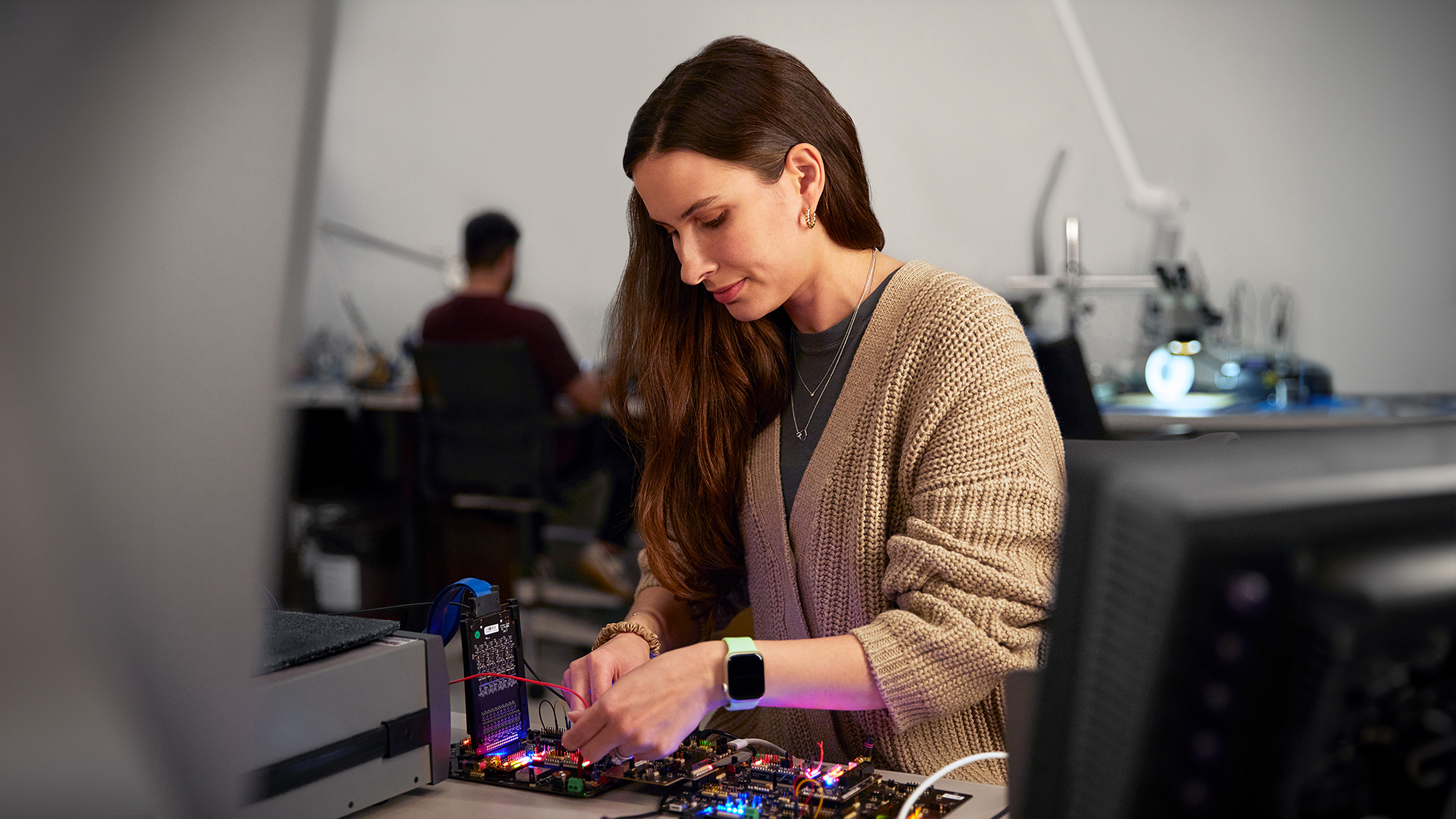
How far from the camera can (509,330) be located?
3166 millimetres

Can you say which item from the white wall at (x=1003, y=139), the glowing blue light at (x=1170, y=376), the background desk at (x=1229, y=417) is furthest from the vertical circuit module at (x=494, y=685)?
the glowing blue light at (x=1170, y=376)

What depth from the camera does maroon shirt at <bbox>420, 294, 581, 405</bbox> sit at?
3.12m

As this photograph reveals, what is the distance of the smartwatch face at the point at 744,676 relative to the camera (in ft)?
3.03

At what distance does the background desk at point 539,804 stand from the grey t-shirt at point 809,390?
1.39 feet

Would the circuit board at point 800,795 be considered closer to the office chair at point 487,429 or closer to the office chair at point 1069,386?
the office chair at point 1069,386

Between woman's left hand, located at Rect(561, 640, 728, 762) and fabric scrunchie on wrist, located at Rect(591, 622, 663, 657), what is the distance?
244 millimetres

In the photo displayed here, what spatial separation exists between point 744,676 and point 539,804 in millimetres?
204

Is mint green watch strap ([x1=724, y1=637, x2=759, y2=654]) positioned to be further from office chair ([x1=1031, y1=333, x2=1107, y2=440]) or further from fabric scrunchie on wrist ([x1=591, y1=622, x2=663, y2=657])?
office chair ([x1=1031, y1=333, x2=1107, y2=440])

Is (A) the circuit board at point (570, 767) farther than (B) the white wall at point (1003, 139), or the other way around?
(B) the white wall at point (1003, 139)

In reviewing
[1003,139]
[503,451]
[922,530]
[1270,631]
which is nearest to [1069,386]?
[922,530]

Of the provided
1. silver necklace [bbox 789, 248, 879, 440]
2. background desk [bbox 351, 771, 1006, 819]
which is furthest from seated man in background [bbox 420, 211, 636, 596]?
background desk [bbox 351, 771, 1006, 819]

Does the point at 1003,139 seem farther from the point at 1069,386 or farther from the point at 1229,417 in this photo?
the point at 1069,386

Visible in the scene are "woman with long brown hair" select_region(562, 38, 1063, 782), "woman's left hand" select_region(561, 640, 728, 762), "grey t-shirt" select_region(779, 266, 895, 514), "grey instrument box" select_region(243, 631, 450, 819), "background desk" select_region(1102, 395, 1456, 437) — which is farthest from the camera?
"background desk" select_region(1102, 395, 1456, 437)

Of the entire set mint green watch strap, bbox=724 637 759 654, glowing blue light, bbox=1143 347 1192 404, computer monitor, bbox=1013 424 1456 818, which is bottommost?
mint green watch strap, bbox=724 637 759 654
